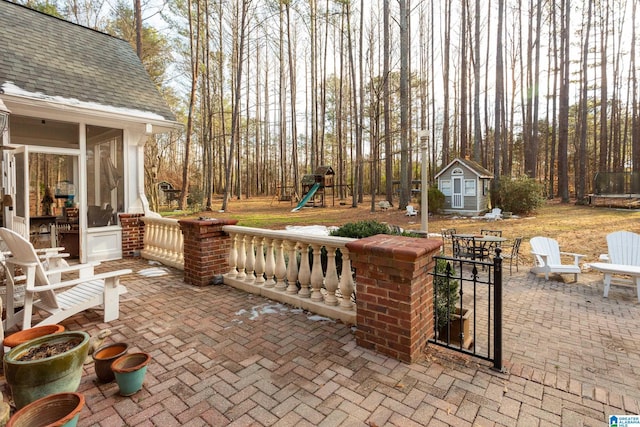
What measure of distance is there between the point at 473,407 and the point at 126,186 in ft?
23.4

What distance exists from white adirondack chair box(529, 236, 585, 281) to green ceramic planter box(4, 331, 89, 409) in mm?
6930

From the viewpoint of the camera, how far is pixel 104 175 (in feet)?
21.0

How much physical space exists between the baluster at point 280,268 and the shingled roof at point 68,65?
176 inches

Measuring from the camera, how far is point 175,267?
574cm

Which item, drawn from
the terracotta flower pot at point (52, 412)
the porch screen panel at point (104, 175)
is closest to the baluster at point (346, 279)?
the terracotta flower pot at point (52, 412)

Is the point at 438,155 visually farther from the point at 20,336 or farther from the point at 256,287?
the point at 20,336

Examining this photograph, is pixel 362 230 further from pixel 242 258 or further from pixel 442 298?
pixel 242 258

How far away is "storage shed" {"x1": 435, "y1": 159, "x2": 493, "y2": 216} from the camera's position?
15.7 meters

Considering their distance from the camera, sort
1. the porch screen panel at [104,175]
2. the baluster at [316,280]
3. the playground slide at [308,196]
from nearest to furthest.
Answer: the baluster at [316,280]
the porch screen panel at [104,175]
the playground slide at [308,196]

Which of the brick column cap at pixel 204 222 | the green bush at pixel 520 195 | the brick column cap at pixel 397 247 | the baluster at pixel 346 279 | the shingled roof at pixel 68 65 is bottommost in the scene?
the baluster at pixel 346 279

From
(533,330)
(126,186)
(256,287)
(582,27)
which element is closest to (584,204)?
(582,27)

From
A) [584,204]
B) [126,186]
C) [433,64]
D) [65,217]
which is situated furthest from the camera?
[433,64]

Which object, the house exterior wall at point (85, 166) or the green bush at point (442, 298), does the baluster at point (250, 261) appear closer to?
the green bush at point (442, 298)

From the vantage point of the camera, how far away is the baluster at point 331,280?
339cm
